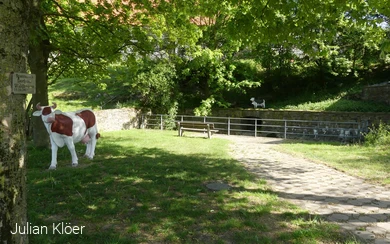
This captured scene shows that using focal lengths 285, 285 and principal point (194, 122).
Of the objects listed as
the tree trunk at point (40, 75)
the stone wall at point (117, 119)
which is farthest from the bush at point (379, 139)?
the stone wall at point (117, 119)

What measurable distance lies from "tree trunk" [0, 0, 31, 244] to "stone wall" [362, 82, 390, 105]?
19.8 meters

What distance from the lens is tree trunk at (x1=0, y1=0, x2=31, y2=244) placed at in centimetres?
271

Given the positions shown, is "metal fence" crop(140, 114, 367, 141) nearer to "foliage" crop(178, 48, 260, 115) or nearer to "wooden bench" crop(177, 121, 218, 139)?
"foliage" crop(178, 48, 260, 115)

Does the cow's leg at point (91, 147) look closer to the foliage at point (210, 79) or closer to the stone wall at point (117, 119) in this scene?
the stone wall at point (117, 119)

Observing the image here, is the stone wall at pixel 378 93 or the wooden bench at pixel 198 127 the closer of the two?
the wooden bench at pixel 198 127

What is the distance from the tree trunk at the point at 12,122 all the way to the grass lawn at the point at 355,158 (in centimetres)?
703

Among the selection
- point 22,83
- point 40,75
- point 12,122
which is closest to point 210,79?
point 40,75

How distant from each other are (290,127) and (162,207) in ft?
42.7

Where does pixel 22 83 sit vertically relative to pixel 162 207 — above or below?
above

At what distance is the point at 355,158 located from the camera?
9.30 metres

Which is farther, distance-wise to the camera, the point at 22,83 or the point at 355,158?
the point at 355,158

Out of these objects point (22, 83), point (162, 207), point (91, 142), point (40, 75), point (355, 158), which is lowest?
point (162, 207)

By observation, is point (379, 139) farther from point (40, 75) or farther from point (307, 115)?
point (40, 75)

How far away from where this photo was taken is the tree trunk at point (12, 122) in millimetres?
2709
